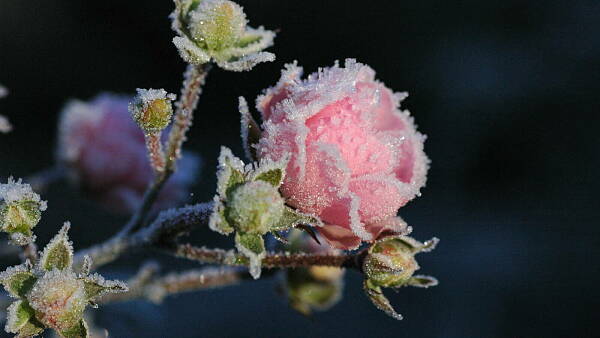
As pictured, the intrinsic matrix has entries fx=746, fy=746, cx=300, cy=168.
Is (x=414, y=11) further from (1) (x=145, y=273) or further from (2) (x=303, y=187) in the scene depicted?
(2) (x=303, y=187)

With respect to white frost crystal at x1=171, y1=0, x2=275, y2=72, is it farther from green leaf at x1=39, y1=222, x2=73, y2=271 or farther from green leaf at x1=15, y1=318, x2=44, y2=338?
green leaf at x1=15, y1=318, x2=44, y2=338

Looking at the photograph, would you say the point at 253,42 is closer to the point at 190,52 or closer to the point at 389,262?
the point at 190,52

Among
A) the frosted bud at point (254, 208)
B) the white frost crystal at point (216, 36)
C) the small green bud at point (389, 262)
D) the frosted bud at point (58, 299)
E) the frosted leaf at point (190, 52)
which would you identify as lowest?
the frosted bud at point (58, 299)

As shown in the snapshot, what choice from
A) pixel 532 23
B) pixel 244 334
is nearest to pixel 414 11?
pixel 532 23

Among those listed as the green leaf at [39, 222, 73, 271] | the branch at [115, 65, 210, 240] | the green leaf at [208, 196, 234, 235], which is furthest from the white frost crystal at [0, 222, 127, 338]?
the branch at [115, 65, 210, 240]

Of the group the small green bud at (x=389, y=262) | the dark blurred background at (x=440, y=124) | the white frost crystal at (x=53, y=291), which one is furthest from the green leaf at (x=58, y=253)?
the dark blurred background at (x=440, y=124)

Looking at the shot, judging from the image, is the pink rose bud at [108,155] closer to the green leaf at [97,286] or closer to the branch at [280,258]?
the branch at [280,258]
